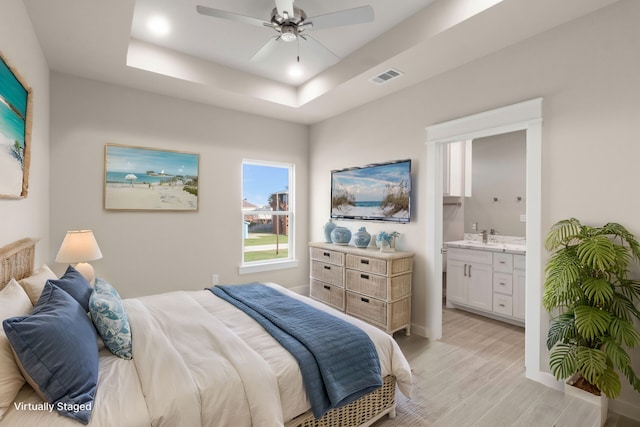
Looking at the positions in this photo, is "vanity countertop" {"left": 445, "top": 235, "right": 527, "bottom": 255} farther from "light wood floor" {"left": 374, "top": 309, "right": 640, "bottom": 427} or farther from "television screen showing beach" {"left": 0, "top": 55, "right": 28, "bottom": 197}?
"television screen showing beach" {"left": 0, "top": 55, "right": 28, "bottom": 197}

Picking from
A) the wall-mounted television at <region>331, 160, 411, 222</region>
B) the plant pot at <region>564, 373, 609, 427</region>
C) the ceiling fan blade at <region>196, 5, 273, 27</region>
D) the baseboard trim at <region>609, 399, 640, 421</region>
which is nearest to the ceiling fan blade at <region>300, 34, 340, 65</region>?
the ceiling fan blade at <region>196, 5, 273, 27</region>

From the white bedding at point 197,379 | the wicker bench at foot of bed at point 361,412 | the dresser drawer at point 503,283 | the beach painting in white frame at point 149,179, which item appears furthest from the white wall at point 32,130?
the dresser drawer at point 503,283

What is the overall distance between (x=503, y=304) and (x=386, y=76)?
2.98 meters

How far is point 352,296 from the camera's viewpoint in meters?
3.69

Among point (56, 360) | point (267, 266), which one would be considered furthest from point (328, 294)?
point (56, 360)

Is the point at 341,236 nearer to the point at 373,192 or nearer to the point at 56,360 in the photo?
the point at 373,192

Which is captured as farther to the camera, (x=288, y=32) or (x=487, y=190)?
(x=487, y=190)

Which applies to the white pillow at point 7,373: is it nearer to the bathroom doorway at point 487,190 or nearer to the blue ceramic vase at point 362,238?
the blue ceramic vase at point 362,238

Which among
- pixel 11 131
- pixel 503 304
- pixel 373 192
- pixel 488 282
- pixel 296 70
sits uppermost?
pixel 296 70

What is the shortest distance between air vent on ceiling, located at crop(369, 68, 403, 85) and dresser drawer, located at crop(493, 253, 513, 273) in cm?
244

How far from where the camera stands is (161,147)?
375cm

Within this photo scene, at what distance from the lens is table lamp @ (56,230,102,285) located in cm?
264

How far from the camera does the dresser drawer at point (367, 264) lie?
130 inches

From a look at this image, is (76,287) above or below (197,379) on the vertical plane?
above
